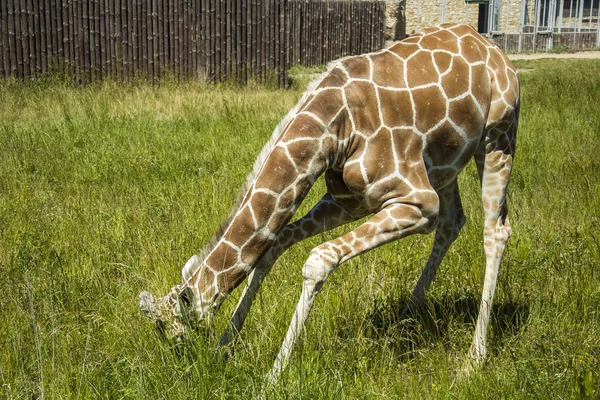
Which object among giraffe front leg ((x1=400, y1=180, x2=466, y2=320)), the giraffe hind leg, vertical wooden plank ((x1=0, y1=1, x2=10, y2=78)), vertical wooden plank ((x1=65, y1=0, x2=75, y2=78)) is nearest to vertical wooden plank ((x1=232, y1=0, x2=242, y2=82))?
vertical wooden plank ((x1=65, y1=0, x2=75, y2=78))

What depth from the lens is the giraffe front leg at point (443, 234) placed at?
475cm

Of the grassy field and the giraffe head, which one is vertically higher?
the giraffe head

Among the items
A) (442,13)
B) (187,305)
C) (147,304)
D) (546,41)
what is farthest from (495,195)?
(442,13)

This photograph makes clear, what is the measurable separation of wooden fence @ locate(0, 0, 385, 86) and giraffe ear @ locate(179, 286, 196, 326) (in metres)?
10.3

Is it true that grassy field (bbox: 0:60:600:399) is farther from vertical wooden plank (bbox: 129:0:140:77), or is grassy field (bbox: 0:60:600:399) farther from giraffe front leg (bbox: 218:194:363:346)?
vertical wooden plank (bbox: 129:0:140:77)

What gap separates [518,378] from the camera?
11.6ft

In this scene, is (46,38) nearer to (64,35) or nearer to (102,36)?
(64,35)

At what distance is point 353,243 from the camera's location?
365 cm

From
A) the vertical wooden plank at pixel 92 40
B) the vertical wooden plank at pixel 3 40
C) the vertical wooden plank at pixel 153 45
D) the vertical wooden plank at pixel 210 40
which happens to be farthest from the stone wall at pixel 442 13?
the vertical wooden plank at pixel 3 40

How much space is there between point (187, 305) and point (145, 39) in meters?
10.7

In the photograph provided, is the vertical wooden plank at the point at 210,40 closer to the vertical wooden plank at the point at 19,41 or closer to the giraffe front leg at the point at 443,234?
the vertical wooden plank at the point at 19,41

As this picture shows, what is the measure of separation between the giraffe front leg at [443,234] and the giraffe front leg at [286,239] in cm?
86

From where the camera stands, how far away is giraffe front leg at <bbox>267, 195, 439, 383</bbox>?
139 inches

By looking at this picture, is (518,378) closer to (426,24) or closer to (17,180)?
(17,180)
